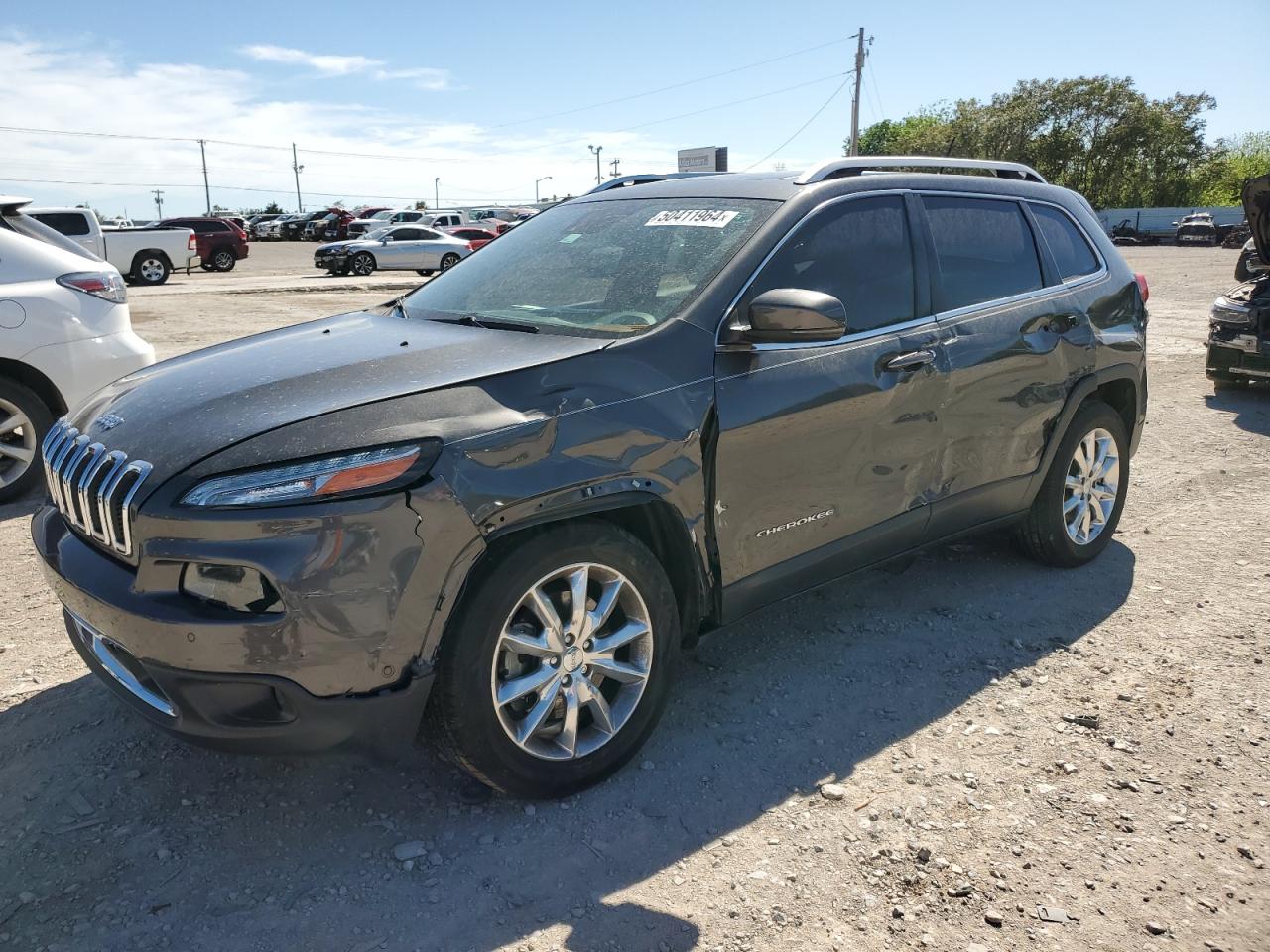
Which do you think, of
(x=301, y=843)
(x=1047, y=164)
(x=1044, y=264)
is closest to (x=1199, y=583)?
(x=1044, y=264)

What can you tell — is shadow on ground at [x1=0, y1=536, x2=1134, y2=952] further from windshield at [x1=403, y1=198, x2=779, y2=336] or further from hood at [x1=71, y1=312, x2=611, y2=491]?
windshield at [x1=403, y1=198, x2=779, y2=336]

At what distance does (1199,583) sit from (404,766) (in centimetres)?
383

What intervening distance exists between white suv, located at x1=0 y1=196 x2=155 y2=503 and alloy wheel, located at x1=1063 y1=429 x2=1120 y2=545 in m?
5.46

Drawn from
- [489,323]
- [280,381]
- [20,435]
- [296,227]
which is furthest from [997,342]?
[296,227]

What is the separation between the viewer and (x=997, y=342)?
13.3ft

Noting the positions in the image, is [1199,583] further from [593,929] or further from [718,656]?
[593,929]

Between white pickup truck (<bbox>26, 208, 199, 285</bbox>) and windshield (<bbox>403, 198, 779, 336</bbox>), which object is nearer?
windshield (<bbox>403, 198, 779, 336</bbox>)

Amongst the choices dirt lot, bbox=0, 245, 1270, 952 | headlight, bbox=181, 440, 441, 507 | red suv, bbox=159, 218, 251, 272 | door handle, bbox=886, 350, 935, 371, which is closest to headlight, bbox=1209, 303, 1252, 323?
dirt lot, bbox=0, 245, 1270, 952

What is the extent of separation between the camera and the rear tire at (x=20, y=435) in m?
5.65

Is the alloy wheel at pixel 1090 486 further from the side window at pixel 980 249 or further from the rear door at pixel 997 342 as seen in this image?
the side window at pixel 980 249

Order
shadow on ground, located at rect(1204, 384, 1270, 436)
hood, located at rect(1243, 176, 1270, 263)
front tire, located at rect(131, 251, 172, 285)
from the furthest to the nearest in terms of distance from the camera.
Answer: front tire, located at rect(131, 251, 172, 285) → hood, located at rect(1243, 176, 1270, 263) → shadow on ground, located at rect(1204, 384, 1270, 436)

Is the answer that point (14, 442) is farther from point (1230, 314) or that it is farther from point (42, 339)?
point (1230, 314)

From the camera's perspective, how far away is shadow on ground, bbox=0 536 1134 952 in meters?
2.44

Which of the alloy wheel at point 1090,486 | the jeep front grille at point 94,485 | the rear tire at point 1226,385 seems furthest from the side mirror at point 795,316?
the rear tire at point 1226,385
